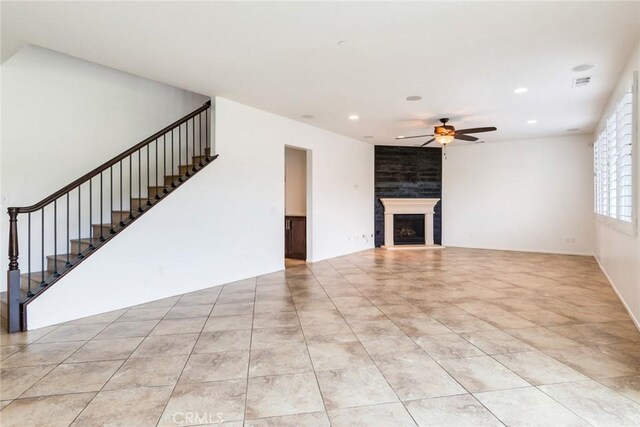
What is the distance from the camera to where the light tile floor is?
2.11m

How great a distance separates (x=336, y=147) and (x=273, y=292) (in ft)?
14.4

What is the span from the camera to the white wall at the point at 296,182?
27.1ft

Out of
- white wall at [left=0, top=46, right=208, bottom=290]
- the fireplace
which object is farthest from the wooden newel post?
the fireplace

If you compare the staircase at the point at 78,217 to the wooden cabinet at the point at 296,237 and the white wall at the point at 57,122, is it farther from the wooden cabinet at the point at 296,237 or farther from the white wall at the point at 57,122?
the wooden cabinet at the point at 296,237

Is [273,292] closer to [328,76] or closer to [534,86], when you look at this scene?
[328,76]

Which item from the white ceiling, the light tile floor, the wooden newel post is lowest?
the light tile floor

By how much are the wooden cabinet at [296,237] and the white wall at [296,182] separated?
0.29m

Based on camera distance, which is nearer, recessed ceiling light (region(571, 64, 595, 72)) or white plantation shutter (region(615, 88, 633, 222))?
white plantation shutter (region(615, 88, 633, 222))

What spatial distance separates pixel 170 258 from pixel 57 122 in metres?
2.41

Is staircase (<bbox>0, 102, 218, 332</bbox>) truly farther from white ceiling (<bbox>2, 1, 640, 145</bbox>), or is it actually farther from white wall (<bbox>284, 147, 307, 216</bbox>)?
white wall (<bbox>284, 147, 307, 216</bbox>)

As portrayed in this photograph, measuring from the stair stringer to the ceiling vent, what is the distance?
16.3 ft

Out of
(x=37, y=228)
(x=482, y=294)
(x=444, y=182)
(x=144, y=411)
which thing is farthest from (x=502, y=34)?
(x=444, y=182)

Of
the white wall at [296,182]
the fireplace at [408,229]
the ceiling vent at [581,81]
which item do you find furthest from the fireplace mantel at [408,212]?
the ceiling vent at [581,81]

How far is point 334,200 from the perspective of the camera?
324 inches
